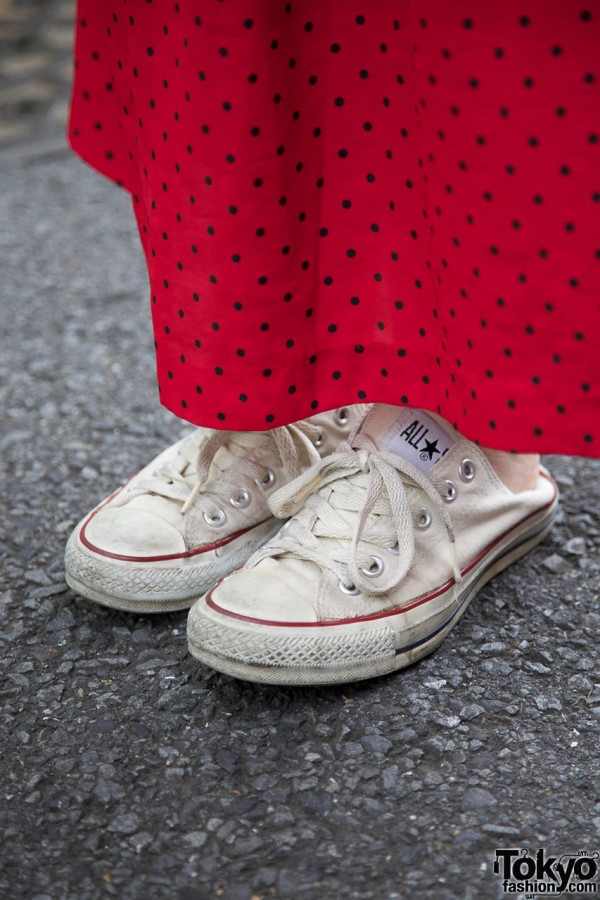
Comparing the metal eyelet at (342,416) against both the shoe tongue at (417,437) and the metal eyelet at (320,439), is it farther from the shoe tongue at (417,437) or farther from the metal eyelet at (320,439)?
the shoe tongue at (417,437)

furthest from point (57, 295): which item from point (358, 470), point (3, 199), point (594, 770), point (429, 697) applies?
point (594, 770)

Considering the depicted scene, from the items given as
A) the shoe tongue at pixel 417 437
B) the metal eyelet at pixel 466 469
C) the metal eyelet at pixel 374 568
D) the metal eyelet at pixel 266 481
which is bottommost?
the metal eyelet at pixel 374 568

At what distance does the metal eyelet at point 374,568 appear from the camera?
0.98 meters

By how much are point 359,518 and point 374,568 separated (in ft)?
0.17

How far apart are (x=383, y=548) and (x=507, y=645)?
19 centimetres

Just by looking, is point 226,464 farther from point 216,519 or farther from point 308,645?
point 308,645

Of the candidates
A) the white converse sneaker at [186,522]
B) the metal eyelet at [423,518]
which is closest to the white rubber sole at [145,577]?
the white converse sneaker at [186,522]

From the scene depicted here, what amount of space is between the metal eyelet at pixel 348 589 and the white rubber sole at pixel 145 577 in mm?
175

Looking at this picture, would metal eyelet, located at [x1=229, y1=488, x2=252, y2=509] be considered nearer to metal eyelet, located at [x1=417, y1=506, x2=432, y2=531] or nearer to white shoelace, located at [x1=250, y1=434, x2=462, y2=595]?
white shoelace, located at [x1=250, y1=434, x2=462, y2=595]

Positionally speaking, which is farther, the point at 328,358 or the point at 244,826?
the point at 328,358

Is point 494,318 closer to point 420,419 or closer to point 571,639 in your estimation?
point 420,419

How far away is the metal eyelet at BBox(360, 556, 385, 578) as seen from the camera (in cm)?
98

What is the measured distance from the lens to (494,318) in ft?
2.75

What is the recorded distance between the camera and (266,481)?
1116mm
